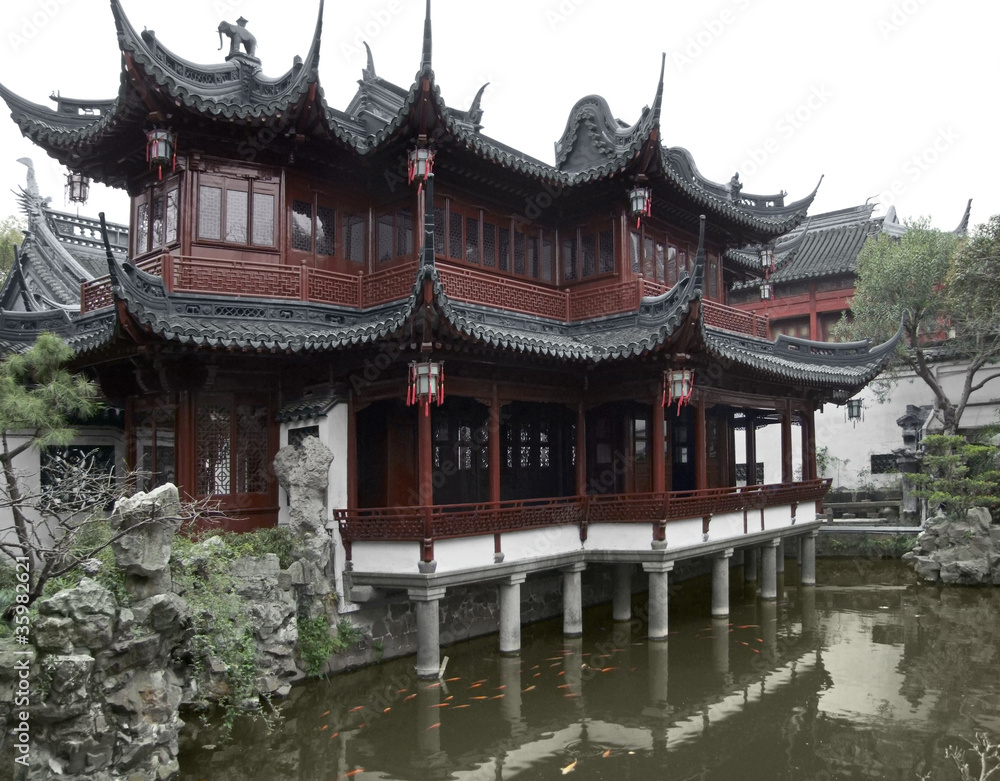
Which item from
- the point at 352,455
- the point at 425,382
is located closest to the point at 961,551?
the point at 425,382

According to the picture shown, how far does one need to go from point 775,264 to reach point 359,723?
563 inches

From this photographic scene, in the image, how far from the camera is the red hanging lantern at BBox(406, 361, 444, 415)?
11453 millimetres

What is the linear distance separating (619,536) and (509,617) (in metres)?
2.34

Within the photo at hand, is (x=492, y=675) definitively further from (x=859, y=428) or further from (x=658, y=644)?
(x=859, y=428)

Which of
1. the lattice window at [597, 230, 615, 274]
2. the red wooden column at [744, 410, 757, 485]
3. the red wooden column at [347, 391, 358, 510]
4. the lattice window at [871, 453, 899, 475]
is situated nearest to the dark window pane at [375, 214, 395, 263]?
the red wooden column at [347, 391, 358, 510]

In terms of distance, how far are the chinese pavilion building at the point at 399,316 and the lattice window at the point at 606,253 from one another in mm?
40

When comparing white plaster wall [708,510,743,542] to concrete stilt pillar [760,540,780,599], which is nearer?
white plaster wall [708,510,743,542]

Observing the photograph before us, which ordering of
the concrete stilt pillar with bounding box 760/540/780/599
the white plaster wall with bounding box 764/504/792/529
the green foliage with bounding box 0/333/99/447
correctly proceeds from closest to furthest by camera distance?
the green foliage with bounding box 0/333/99/447 → the white plaster wall with bounding box 764/504/792/529 → the concrete stilt pillar with bounding box 760/540/780/599

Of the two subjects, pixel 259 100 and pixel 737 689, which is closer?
pixel 737 689

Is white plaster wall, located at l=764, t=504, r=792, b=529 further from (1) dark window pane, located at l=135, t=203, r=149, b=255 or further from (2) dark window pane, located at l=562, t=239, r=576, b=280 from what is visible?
(1) dark window pane, located at l=135, t=203, r=149, b=255

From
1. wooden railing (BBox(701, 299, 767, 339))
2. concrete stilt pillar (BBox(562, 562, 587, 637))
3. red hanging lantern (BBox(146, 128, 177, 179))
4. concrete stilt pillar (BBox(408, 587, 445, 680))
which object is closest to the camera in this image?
concrete stilt pillar (BBox(408, 587, 445, 680))

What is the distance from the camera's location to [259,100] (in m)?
12.9

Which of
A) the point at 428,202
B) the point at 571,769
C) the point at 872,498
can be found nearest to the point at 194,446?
the point at 428,202

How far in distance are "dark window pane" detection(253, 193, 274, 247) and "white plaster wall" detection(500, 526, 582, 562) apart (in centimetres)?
581
